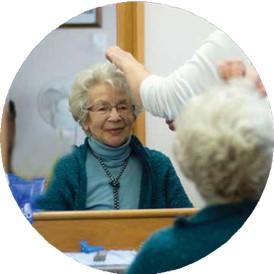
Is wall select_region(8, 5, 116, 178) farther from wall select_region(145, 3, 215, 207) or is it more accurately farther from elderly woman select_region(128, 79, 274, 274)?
elderly woman select_region(128, 79, 274, 274)

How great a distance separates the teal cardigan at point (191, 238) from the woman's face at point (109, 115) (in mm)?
232

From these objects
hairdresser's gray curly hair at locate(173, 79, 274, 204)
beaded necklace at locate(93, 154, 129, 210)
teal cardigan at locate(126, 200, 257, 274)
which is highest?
hairdresser's gray curly hair at locate(173, 79, 274, 204)

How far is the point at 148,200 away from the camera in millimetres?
1304

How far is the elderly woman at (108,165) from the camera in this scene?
1.29 meters

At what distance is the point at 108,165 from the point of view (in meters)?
1.30

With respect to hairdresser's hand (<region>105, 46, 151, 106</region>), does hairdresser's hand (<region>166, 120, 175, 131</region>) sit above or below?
below

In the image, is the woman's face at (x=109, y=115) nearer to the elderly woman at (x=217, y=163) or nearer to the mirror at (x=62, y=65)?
the mirror at (x=62, y=65)

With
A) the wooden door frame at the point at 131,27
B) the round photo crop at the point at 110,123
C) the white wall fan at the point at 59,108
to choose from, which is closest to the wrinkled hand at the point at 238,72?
the round photo crop at the point at 110,123

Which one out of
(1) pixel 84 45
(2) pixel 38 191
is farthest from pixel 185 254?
(1) pixel 84 45

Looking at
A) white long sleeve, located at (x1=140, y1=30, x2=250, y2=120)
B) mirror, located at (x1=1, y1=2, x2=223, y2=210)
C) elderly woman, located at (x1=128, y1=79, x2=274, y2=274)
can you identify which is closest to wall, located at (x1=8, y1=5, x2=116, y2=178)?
mirror, located at (x1=1, y1=2, x2=223, y2=210)

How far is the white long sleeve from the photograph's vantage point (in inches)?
47.1

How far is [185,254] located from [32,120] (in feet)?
1.31

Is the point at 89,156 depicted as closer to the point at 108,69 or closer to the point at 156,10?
the point at 108,69

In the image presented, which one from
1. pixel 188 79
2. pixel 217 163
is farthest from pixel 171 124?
pixel 217 163
